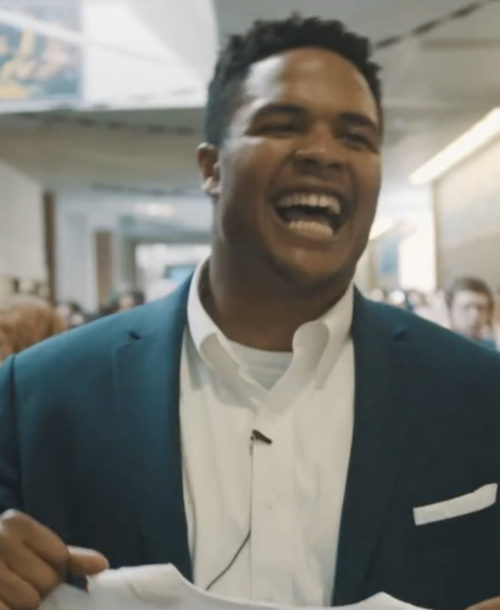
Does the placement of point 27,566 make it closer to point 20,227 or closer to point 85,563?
point 85,563

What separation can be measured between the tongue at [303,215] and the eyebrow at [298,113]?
13 centimetres

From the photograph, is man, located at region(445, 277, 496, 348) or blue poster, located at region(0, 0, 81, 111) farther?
blue poster, located at region(0, 0, 81, 111)

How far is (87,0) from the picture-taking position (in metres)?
5.41

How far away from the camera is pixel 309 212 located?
1056 mm

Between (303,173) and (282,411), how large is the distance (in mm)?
330

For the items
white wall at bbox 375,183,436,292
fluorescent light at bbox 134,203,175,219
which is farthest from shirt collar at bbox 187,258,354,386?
fluorescent light at bbox 134,203,175,219

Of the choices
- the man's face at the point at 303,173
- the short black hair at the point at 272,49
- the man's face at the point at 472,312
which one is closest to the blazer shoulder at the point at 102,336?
the man's face at the point at 303,173

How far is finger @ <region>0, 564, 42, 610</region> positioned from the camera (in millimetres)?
832

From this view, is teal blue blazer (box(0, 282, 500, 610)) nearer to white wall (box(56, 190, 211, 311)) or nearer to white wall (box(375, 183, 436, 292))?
white wall (box(56, 190, 211, 311))

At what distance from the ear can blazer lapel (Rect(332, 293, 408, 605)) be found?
0.28 m

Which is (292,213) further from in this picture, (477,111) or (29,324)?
(477,111)

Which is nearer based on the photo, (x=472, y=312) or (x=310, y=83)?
(x=310, y=83)

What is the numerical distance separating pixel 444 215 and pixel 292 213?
313 inches

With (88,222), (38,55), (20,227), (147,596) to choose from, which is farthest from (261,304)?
(88,222)
